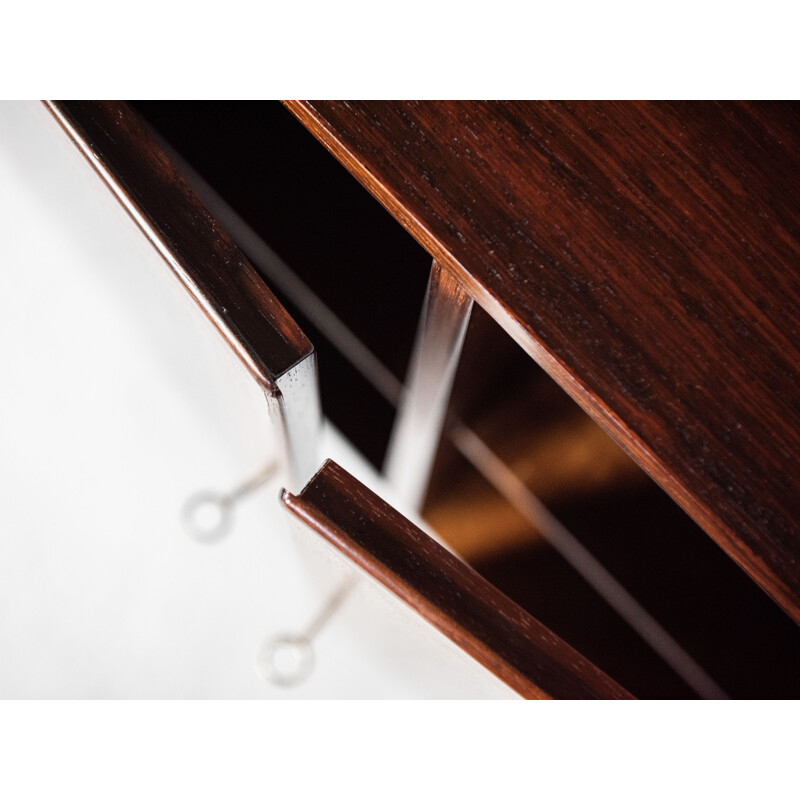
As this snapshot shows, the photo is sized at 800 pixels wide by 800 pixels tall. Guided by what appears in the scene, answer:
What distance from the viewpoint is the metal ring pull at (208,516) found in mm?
696

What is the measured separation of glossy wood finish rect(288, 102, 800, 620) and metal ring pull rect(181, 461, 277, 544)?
0.48m

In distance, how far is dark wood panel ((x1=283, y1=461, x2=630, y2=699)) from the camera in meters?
0.24

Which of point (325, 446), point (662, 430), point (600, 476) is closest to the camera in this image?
point (662, 430)

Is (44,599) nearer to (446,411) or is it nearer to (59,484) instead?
(59,484)

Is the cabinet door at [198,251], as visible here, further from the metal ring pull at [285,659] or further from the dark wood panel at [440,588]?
the metal ring pull at [285,659]

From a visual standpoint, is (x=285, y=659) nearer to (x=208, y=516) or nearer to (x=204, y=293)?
(x=208, y=516)

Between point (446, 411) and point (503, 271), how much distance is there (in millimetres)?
205

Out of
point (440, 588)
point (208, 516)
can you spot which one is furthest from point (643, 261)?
point (208, 516)

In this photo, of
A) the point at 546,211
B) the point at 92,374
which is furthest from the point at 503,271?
the point at 92,374

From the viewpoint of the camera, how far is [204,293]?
242mm

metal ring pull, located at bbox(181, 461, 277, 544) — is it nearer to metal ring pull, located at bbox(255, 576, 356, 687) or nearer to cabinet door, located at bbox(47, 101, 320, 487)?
metal ring pull, located at bbox(255, 576, 356, 687)

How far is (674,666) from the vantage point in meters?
0.52

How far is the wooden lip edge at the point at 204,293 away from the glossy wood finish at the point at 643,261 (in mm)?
75

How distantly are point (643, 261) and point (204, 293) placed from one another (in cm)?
18
